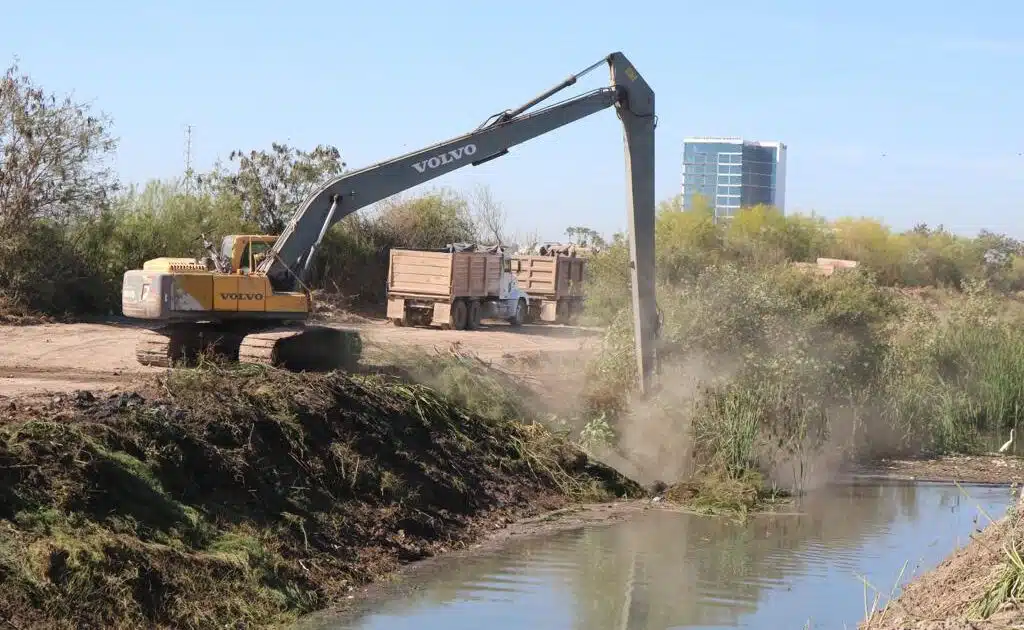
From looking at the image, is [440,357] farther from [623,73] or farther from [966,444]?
[966,444]

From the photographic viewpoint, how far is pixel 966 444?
72.3 ft

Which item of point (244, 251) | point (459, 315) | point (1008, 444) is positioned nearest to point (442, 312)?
point (459, 315)

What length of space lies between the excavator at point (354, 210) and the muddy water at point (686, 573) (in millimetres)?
3844

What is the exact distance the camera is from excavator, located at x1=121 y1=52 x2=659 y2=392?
18.3 metres

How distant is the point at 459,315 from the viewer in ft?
111

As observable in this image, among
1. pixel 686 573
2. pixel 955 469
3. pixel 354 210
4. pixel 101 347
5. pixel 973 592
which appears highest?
pixel 354 210

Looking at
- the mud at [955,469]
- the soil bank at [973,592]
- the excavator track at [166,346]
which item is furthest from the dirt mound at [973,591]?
the excavator track at [166,346]

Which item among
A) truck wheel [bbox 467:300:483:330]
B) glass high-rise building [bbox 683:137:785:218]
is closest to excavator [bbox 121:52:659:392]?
truck wheel [bbox 467:300:483:330]

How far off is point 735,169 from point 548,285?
9043cm

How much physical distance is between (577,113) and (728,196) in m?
102

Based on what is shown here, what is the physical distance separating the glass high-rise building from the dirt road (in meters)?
84.9

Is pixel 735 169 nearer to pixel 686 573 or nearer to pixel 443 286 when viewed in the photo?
pixel 443 286

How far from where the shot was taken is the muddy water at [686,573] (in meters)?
11.5

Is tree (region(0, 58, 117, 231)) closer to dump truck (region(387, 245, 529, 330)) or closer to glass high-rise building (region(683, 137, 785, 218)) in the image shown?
dump truck (region(387, 245, 529, 330))
